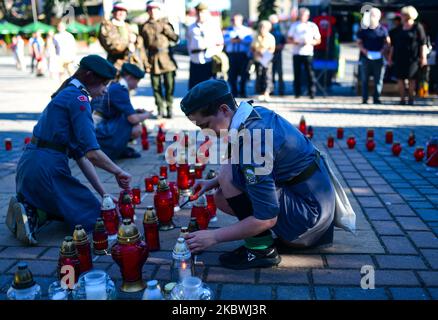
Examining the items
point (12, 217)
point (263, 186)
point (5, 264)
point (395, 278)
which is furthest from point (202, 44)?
point (395, 278)

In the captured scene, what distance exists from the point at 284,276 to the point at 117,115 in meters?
4.12

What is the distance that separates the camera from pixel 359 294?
A: 3.10m

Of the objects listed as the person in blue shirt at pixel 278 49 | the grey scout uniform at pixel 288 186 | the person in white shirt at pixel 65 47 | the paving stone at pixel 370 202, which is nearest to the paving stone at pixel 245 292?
the grey scout uniform at pixel 288 186

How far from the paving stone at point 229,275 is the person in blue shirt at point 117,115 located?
3451mm

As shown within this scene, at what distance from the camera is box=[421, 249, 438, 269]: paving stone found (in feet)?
11.5

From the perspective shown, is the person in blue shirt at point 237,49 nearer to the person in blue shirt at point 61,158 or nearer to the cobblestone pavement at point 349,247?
the cobblestone pavement at point 349,247

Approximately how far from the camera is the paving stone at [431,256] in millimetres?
3500

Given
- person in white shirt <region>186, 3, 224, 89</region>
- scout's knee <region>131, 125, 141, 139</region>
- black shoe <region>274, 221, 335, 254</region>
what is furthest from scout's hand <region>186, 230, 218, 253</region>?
person in white shirt <region>186, 3, 224, 89</region>

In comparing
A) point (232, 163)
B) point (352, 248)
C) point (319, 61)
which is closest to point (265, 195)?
point (232, 163)

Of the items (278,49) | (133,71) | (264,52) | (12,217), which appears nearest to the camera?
(12,217)

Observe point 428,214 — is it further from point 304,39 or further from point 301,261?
point 304,39
